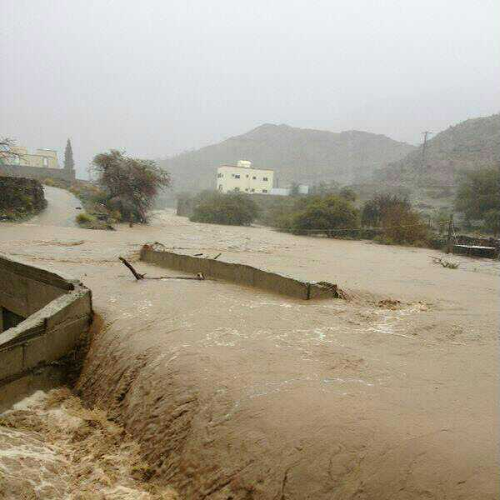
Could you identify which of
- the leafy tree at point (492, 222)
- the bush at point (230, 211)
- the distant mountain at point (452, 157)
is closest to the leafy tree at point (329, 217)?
the bush at point (230, 211)

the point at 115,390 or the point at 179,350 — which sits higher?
the point at 179,350

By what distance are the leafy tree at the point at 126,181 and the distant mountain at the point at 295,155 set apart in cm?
7677

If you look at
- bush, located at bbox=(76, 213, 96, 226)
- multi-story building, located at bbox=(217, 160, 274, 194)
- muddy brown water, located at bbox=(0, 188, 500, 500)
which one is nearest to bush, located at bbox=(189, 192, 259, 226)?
bush, located at bbox=(76, 213, 96, 226)

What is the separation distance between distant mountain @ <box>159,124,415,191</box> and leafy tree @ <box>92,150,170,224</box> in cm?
7677

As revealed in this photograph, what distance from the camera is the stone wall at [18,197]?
24.4 m

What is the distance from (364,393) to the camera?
3783 mm

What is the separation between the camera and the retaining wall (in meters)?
5.10

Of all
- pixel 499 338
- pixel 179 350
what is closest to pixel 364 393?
pixel 179 350

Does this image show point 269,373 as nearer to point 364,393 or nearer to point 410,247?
point 364,393

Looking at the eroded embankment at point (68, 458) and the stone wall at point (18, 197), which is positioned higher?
the stone wall at point (18, 197)

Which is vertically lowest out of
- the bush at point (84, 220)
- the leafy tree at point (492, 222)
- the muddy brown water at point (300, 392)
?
the leafy tree at point (492, 222)

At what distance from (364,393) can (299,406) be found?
649 mm

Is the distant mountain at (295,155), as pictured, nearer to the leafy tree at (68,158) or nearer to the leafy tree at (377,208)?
the leafy tree at (68,158)

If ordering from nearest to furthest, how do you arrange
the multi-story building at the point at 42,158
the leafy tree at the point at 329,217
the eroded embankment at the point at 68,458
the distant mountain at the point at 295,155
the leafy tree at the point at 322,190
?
the eroded embankment at the point at 68,458 < the leafy tree at the point at 329,217 < the leafy tree at the point at 322,190 < the multi-story building at the point at 42,158 < the distant mountain at the point at 295,155
